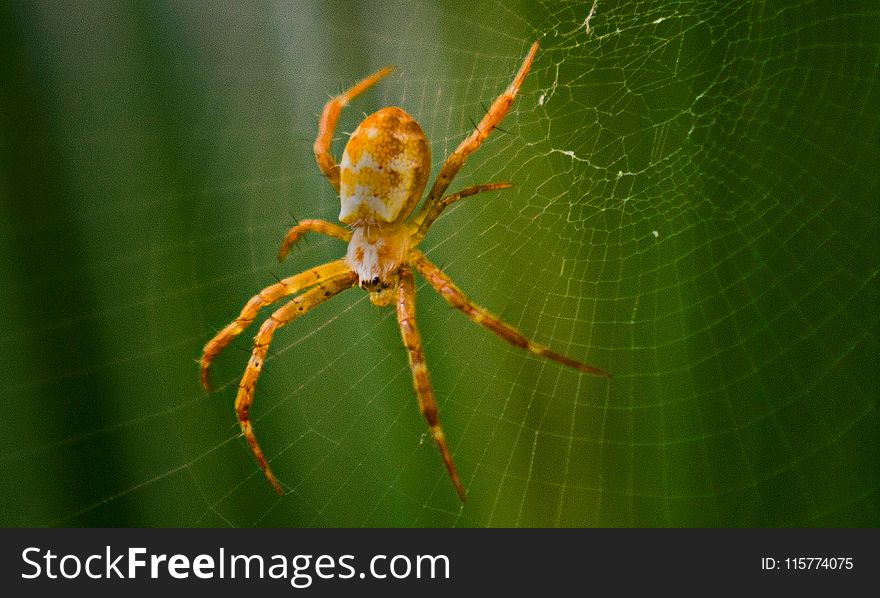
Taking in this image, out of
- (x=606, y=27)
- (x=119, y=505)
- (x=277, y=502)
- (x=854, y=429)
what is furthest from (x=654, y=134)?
(x=119, y=505)

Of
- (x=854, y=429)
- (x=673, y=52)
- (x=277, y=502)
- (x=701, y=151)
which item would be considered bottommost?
(x=277, y=502)

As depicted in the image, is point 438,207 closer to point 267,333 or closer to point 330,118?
point 330,118

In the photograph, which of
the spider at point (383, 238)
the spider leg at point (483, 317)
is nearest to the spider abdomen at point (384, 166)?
the spider at point (383, 238)

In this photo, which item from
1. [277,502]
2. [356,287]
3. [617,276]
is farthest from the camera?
[356,287]

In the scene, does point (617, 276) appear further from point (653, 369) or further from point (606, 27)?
point (606, 27)

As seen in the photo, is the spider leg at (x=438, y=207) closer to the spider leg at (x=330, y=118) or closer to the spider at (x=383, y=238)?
the spider at (x=383, y=238)

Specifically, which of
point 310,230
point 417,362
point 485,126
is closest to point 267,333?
point 310,230

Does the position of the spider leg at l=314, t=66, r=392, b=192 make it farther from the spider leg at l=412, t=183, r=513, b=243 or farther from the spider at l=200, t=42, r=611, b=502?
the spider leg at l=412, t=183, r=513, b=243
